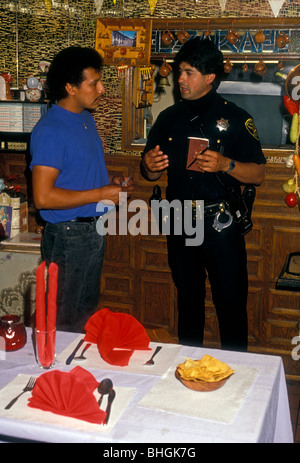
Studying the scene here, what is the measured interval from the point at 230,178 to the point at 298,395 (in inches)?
53.6

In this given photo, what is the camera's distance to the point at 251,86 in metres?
6.09

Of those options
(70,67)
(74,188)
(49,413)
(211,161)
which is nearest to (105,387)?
(49,413)

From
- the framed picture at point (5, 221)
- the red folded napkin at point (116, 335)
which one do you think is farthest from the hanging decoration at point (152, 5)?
the red folded napkin at point (116, 335)

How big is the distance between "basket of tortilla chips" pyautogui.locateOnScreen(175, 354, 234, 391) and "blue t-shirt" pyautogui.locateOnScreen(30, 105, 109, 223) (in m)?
1.23

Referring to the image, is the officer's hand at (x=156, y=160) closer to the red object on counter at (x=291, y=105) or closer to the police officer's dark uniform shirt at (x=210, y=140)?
the police officer's dark uniform shirt at (x=210, y=140)

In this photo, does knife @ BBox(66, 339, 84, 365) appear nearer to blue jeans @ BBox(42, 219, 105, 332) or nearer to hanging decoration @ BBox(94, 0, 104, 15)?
blue jeans @ BBox(42, 219, 105, 332)

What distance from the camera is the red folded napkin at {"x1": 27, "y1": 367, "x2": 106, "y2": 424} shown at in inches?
53.6

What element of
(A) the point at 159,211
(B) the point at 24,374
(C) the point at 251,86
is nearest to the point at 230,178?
(A) the point at 159,211

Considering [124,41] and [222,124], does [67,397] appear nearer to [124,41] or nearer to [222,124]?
[222,124]

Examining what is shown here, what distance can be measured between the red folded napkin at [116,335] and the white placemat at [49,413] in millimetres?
206

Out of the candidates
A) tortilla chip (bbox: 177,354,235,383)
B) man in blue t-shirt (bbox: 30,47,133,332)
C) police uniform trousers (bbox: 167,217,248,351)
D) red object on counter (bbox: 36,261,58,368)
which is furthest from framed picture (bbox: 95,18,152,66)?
tortilla chip (bbox: 177,354,235,383)

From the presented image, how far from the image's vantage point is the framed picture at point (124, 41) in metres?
3.48

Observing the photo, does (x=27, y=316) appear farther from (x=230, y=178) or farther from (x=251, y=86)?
(x=251, y=86)

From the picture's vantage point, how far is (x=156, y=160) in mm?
2797
